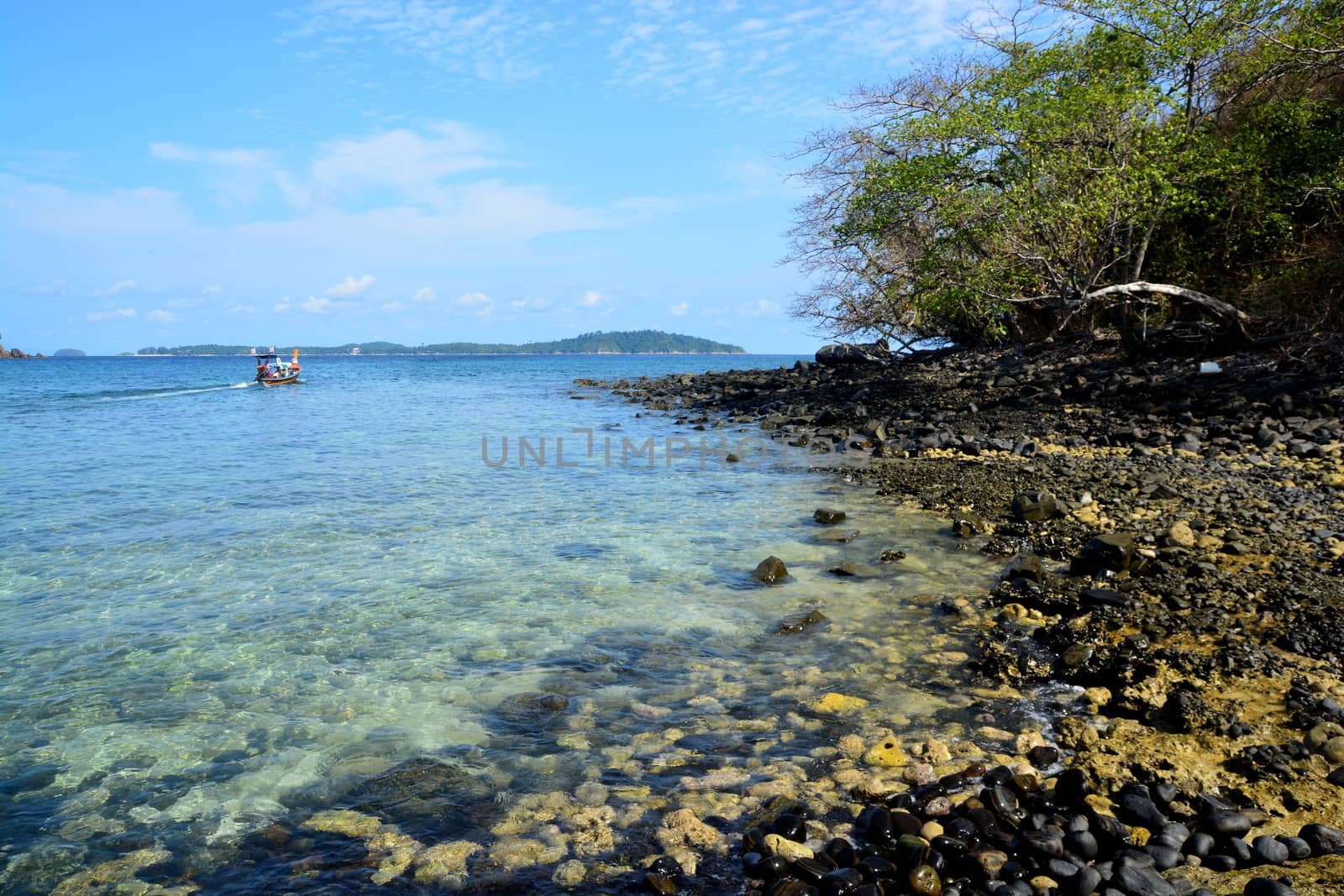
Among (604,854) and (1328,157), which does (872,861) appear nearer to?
(604,854)

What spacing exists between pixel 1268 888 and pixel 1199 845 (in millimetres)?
453

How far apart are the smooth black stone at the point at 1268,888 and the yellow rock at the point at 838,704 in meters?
2.49

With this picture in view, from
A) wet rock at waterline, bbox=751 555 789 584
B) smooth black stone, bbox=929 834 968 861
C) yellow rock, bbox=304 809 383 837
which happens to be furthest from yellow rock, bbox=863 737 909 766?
wet rock at waterline, bbox=751 555 789 584

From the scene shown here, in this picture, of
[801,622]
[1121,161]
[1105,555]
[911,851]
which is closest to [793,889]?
[911,851]

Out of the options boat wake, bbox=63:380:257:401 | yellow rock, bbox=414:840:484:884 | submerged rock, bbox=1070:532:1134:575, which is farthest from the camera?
boat wake, bbox=63:380:257:401

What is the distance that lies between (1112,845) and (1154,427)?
13.7 metres

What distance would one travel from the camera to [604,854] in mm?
4090

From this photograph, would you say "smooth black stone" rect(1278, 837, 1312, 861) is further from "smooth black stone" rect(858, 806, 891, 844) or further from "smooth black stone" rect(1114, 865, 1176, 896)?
"smooth black stone" rect(858, 806, 891, 844)

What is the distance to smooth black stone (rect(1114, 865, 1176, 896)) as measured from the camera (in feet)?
11.2

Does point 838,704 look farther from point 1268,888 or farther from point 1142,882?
point 1268,888

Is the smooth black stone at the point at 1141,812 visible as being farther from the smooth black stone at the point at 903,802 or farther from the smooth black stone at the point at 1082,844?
the smooth black stone at the point at 903,802

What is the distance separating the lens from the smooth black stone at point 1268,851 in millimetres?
3662

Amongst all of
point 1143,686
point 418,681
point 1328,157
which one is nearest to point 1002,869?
point 1143,686

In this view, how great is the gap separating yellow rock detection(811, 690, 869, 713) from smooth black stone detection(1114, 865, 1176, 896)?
85.4 inches
